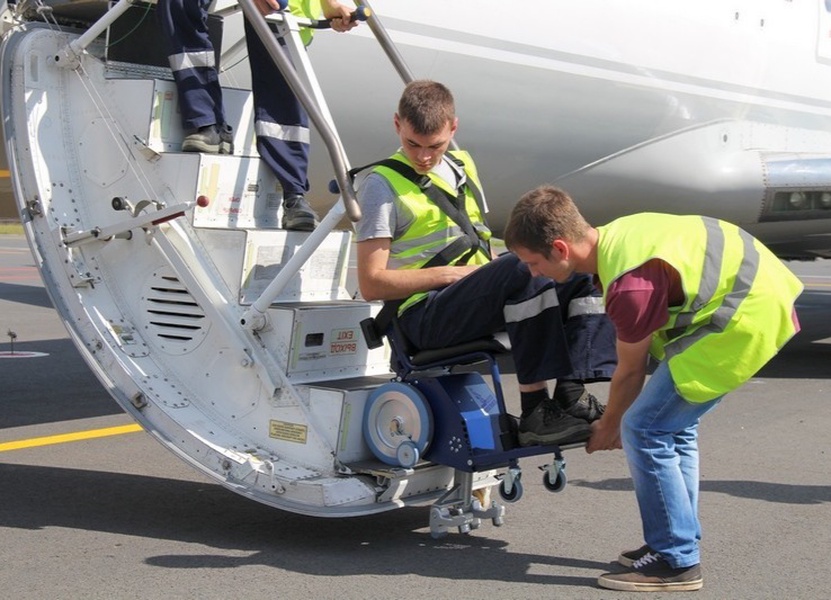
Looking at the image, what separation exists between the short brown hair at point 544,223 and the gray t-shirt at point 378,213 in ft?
2.34

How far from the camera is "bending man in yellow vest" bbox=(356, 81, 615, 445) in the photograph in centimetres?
436

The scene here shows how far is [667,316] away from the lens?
3.88 metres

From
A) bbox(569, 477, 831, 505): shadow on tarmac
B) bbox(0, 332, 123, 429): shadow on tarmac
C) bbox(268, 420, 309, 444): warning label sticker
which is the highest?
bbox(268, 420, 309, 444): warning label sticker

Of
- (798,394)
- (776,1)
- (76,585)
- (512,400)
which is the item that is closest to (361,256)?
(76,585)

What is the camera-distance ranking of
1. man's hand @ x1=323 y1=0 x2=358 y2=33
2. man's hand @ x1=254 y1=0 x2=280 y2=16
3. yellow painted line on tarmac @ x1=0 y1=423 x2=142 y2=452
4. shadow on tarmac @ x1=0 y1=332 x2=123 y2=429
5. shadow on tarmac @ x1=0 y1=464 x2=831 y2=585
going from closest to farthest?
shadow on tarmac @ x1=0 y1=464 x2=831 y2=585 < man's hand @ x1=254 y1=0 x2=280 y2=16 < man's hand @ x1=323 y1=0 x2=358 y2=33 < yellow painted line on tarmac @ x1=0 y1=423 x2=142 y2=452 < shadow on tarmac @ x1=0 y1=332 x2=123 y2=429

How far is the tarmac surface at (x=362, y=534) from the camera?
4.26 meters

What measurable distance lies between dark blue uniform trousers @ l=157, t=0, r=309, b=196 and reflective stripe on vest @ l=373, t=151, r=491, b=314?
0.71 metres

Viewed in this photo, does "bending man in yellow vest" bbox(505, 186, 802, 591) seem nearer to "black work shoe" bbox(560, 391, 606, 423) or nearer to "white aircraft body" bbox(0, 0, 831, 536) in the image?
"black work shoe" bbox(560, 391, 606, 423)

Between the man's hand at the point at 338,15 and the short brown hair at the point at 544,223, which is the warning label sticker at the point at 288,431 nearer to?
the short brown hair at the point at 544,223

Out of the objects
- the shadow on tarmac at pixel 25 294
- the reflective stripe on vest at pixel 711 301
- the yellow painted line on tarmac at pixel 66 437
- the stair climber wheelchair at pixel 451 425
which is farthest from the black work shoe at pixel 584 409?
the shadow on tarmac at pixel 25 294

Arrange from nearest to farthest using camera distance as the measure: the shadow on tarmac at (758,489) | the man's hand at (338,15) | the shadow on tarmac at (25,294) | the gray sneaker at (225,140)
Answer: the gray sneaker at (225,140), the man's hand at (338,15), the shadow on tarmac at (758,489), the shadow on tarmac at (25,294)

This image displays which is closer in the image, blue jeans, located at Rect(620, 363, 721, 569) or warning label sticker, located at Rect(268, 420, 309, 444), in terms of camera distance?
blue jeans, located at Rect(620, 363, 721, 569)

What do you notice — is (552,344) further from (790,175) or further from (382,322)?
(790,175)

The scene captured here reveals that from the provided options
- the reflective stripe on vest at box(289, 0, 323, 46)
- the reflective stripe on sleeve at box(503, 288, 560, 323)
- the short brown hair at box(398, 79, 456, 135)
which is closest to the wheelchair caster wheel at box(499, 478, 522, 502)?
the reflective stripe on sleeve at box(503, 288, 560, 323)
